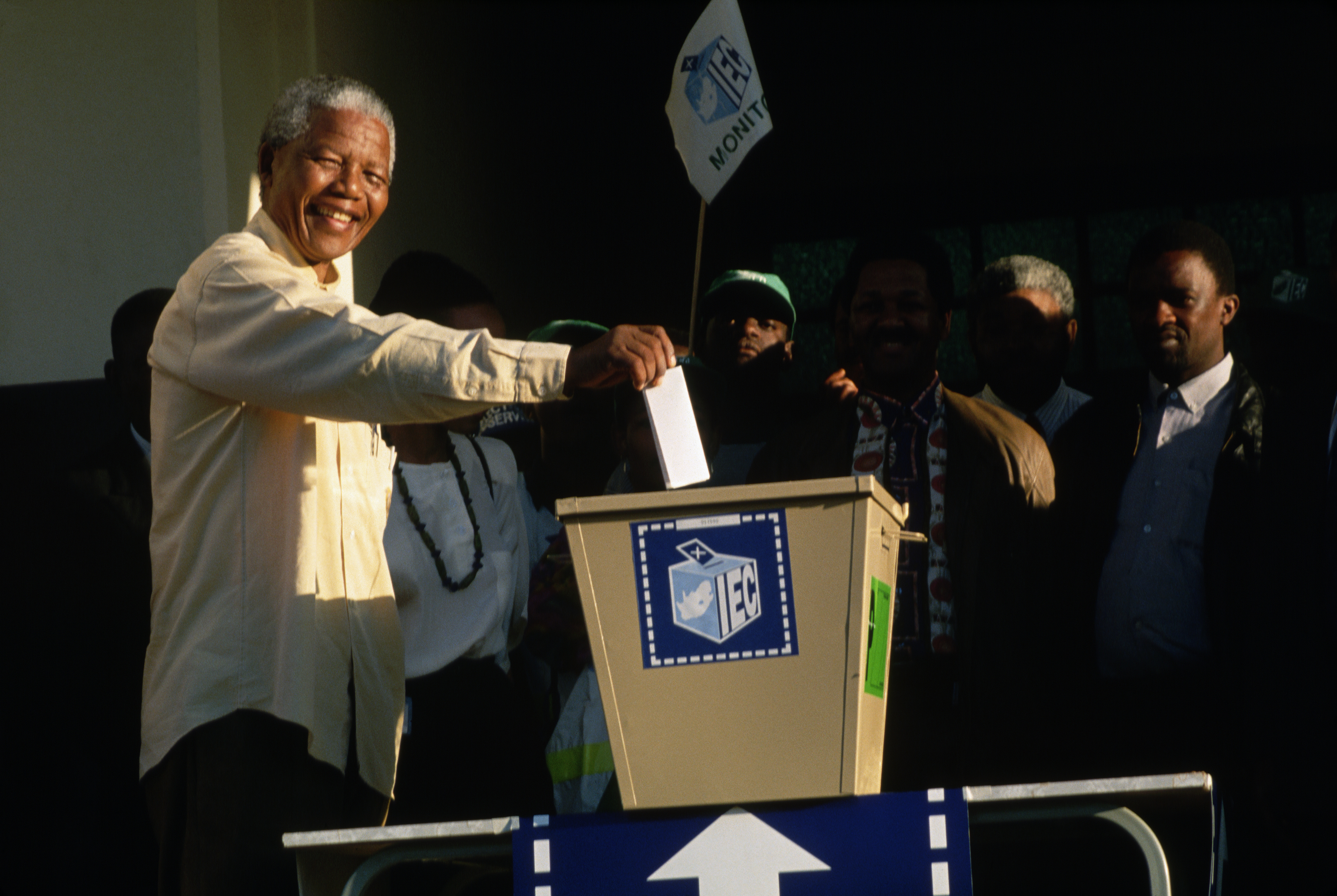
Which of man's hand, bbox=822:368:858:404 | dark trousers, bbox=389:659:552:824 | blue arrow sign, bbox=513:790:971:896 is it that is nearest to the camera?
blue arrow sign, bbox=513:790:971:896

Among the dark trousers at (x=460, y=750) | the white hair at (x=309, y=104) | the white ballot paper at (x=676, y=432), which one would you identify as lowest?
the dark trousers at (x=460, y=750)

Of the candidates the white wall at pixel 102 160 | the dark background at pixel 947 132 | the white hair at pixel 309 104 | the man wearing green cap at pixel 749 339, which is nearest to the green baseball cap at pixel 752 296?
the man wearing green cap at pixel 749 339

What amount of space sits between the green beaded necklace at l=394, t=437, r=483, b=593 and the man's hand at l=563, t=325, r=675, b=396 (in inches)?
44.5

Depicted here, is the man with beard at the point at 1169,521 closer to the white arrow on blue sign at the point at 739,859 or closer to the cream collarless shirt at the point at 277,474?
the white arrow on blue sign at the point at 739,859

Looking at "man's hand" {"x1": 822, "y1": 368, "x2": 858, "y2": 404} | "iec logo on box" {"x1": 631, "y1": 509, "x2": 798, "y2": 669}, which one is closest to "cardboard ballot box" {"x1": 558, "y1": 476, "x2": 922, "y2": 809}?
"iec logo on box" {"x1": 631, "y1": 509, "x2": 798, "y2": 669}

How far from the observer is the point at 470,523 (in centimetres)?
342

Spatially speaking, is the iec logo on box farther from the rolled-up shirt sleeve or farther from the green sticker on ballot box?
the rolled-up shirt sleeve

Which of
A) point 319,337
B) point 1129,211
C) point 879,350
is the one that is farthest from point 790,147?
point 319,337

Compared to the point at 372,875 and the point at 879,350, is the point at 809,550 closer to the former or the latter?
the point at 372,875

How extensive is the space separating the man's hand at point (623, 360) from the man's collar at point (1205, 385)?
1553 mm

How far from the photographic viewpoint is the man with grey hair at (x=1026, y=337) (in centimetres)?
403

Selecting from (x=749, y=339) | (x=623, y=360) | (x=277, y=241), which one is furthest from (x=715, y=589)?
(x=749, y=339)

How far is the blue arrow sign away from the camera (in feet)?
7.13

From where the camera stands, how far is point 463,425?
3729mm
